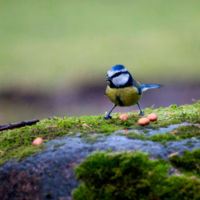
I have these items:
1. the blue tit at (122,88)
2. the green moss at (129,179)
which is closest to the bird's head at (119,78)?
the blue tit at (122,88)

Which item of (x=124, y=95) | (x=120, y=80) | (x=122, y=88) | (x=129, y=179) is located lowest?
(x=129, y=179)

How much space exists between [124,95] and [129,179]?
5.89 ft

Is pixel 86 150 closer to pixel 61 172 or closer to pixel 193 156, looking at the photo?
pixel 61 172

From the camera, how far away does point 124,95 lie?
3002mm

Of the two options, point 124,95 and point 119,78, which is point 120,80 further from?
point 124,95

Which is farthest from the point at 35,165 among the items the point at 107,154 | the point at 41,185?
the point at 107,154

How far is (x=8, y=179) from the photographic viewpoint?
4.74 feet

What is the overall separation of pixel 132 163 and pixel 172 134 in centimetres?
58

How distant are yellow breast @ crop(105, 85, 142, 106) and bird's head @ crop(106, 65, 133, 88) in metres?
0.07

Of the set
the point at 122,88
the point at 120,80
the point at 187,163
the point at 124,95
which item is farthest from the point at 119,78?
the point at 187,163

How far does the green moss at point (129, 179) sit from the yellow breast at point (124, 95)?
164 cm

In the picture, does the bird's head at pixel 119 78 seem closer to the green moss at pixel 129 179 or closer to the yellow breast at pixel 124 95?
the yellow breast at pixel 124 95

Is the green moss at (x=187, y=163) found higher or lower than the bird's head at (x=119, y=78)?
lower

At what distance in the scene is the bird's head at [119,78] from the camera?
2.87 metres
